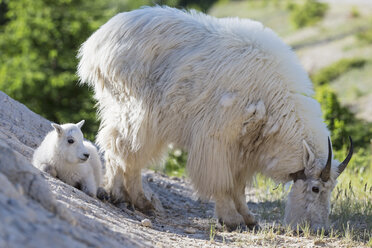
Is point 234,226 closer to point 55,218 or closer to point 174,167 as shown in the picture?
point 55,218

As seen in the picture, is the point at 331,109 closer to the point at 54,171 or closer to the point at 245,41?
the point at 245,41

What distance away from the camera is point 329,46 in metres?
39.0

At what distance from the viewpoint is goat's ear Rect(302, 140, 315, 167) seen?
652 cm

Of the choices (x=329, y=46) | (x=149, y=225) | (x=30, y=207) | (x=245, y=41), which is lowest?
(x=149, y=225)

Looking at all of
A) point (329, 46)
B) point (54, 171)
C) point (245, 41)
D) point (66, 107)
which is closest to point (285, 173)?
point (245, 41)

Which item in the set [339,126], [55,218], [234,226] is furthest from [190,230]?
[339,126]

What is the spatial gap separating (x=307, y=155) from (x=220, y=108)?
1149 mm

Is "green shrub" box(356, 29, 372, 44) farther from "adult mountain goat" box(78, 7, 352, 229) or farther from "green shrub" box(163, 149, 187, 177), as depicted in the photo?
"adult mountain goat" box(78, 7, 352, 229)

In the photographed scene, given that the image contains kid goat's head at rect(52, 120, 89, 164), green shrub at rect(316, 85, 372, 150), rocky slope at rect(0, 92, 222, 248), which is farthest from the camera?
green shrub at rect(316, 85, 372, 150)

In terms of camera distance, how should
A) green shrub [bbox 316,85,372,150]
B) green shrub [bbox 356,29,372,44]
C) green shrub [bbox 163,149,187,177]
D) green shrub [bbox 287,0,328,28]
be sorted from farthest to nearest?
green shrub [bbox 287,0,328,28]
green shrub [bbox 356,29,372,44]
green shrub [bbox 316,85,372,150]
green shrub [bbox 163,149,187,177]

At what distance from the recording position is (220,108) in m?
6.56

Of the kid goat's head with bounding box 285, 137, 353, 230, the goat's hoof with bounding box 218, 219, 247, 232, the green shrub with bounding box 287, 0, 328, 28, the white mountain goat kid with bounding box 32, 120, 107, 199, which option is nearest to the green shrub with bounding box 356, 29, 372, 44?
the green shrub with bounding box 287, 0, 328, 28

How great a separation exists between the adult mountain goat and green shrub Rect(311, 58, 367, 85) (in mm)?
27437

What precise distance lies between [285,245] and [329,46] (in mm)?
35204
